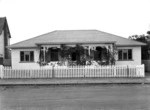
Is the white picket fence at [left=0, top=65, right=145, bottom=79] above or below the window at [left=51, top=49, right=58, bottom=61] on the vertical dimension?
below

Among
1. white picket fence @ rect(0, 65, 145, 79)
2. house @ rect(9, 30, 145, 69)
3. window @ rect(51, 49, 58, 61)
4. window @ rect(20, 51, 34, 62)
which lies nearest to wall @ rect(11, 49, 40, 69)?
house @ rect(9, 30, 145, 69)

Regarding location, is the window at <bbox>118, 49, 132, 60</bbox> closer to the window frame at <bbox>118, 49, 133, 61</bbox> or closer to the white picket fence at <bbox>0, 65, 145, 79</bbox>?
the window frame at <bbox>118, 49, 133, 61</bbox>

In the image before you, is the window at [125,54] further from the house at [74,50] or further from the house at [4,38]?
the house at [4,38]

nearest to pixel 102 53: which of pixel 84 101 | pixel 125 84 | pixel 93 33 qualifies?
pixel 93 33

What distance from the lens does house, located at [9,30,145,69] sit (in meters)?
25.1

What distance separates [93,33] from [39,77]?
10631 millimetres

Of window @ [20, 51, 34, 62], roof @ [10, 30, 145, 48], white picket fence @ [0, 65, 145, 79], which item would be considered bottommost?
white picket fence @ [0, 65, 145, 79]

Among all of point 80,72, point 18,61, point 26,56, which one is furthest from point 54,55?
point 80,72

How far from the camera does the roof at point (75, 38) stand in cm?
2536

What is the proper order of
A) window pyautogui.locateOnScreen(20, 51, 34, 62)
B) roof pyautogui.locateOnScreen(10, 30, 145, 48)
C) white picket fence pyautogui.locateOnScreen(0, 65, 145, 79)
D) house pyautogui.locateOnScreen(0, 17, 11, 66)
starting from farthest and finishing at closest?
house pyautogui.locateOnScreen(0, 17, 11, 66) → window pyautogui.locateOnScreen(20, 51, 34, 62) → roof pyautogui.locateOnScreen(10, 30, 145, 48) → white picket fence pyautogui.locateOnScreen(0, 65, 145, 79)

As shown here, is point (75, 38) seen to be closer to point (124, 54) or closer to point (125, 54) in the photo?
point (124, 54)

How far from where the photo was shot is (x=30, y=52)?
2709cm

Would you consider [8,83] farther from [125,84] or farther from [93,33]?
[93,33]

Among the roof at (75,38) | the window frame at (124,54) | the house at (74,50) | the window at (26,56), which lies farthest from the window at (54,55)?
the window frame at (124,54)
